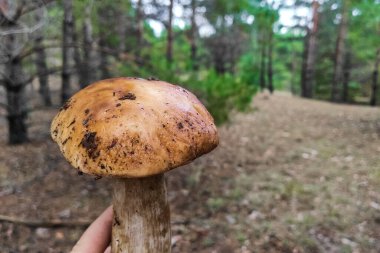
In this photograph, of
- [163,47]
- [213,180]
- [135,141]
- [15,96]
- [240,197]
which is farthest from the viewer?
[163,47]

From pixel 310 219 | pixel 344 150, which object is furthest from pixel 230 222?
pixel 344 150

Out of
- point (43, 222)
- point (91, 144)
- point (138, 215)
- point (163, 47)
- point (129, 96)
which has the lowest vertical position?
point (43, 222)

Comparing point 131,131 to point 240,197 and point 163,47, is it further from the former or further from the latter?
point 163,47

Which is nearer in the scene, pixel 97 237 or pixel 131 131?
pixel 131 131

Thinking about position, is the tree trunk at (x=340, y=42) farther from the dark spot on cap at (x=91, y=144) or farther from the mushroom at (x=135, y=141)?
the dark spot on cap at (x=91, y=144)

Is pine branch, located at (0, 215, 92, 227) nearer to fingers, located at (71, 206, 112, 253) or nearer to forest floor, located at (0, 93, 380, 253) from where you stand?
forest floor, located at (0, 93, 380, 253)

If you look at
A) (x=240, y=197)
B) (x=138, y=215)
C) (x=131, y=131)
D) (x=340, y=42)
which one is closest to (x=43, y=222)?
(x=138, y=215)

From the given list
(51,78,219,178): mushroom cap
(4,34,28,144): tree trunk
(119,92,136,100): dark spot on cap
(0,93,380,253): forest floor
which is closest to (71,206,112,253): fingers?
(51,78,219,178): mushroom cap
